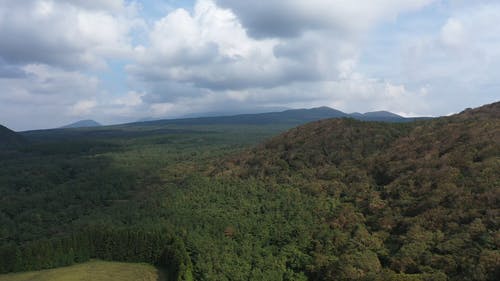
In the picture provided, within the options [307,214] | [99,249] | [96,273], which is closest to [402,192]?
[307,214]

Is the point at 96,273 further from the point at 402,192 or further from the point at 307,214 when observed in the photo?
the point at 402,192

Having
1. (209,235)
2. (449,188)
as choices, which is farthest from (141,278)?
(449,188)

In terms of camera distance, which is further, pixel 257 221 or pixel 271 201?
pixel 271 201

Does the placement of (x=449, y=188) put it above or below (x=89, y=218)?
above

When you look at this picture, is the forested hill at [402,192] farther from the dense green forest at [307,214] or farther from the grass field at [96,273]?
the grass field at [96,273]

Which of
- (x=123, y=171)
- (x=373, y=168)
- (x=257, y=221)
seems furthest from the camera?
(x=123, y=171)

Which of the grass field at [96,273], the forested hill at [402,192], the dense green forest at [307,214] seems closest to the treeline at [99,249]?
the dense green forest at [307,214]

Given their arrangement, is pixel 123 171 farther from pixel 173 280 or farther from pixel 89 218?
pixel 173 280

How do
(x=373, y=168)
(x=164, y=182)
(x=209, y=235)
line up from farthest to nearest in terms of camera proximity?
1. (x=164, y=182)
2. (x=373, y=168)
3. (x=209, y=235)
